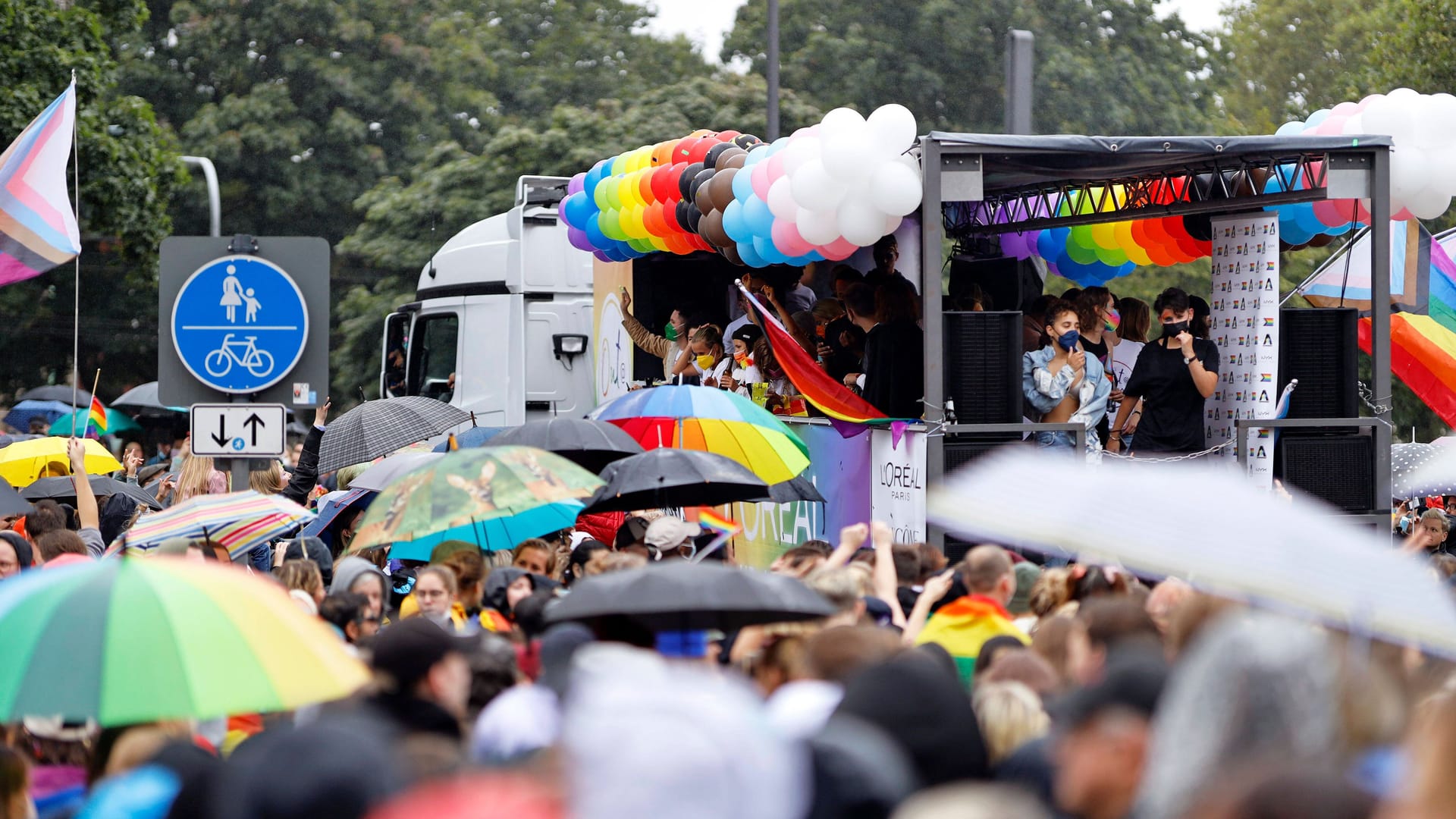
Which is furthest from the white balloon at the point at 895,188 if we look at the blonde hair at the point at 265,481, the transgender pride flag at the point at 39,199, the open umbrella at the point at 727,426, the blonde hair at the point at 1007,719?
the blonde hair at the point at 1007,719

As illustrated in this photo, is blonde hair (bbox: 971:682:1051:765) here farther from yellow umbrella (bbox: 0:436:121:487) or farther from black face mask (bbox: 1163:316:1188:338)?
yellow umbrella (bbox: 0:436:121:487)

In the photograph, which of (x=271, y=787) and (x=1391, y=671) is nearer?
(x=271, y=787)

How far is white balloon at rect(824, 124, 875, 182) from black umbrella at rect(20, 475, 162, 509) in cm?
579

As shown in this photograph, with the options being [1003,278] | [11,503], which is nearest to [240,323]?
[11,503]

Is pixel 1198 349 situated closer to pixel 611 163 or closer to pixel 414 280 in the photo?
pixel 611 163

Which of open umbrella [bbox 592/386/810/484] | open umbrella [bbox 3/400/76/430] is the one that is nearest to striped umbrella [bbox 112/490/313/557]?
open umbrella [bbox 592/386/810/484]

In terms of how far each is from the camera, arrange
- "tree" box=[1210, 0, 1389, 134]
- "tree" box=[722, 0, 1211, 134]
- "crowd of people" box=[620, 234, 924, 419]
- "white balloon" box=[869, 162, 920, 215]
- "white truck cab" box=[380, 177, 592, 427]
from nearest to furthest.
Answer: "white balloon" box=[869, 162, 920, 215] < "crowd of people" box=[620, 234, 924, 419] < "white truck cab" box=[380, 177, 592, 427] < "tree" box=[722, 0, 1211, 134] < "tree" box=[1210, 0, 1389, 134]

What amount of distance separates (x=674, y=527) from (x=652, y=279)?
6.83 m

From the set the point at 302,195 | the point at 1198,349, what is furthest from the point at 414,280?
the point at 1198,349

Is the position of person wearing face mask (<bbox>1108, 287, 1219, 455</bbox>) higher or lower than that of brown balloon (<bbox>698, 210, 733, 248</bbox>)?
lower

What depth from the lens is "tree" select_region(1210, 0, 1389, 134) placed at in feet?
168

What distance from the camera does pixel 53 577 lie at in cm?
506

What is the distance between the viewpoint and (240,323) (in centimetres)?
890

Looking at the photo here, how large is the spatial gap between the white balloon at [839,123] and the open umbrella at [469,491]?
3505 mm
